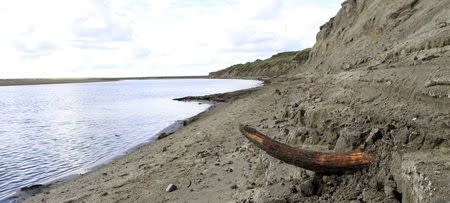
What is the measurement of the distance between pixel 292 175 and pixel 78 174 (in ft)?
35.1

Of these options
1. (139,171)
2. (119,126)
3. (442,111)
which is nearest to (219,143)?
(139,171)

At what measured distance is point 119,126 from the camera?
102 feet

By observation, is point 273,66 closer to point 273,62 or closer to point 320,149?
point 273,62

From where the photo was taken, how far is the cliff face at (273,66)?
328 ft

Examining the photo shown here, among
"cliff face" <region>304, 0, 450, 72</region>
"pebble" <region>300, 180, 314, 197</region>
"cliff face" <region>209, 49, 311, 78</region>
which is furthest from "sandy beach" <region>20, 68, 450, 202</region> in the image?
"cliff face" <region>209, 49, 311, 78</region>

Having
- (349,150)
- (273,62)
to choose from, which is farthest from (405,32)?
(273,62)

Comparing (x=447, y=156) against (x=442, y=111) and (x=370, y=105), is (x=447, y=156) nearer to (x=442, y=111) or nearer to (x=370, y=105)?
(x=442, y=111)

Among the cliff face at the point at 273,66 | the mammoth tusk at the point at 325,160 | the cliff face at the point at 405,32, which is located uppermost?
the cliff face at the point at 405,32

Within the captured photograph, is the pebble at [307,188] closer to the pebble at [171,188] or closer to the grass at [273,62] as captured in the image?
the pebble at [171,188]

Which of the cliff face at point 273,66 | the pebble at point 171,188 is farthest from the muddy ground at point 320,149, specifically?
the cliff face at point 273,66

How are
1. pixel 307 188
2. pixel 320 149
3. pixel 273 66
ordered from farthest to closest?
pixel 273 66
pixel 320 149
pixel 307 188

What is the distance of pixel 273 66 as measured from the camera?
126 metres

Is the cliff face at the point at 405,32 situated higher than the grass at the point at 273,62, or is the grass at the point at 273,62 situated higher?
the cliff face at the point at 405,32

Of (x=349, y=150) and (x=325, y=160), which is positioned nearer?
(x=325, y=160)
